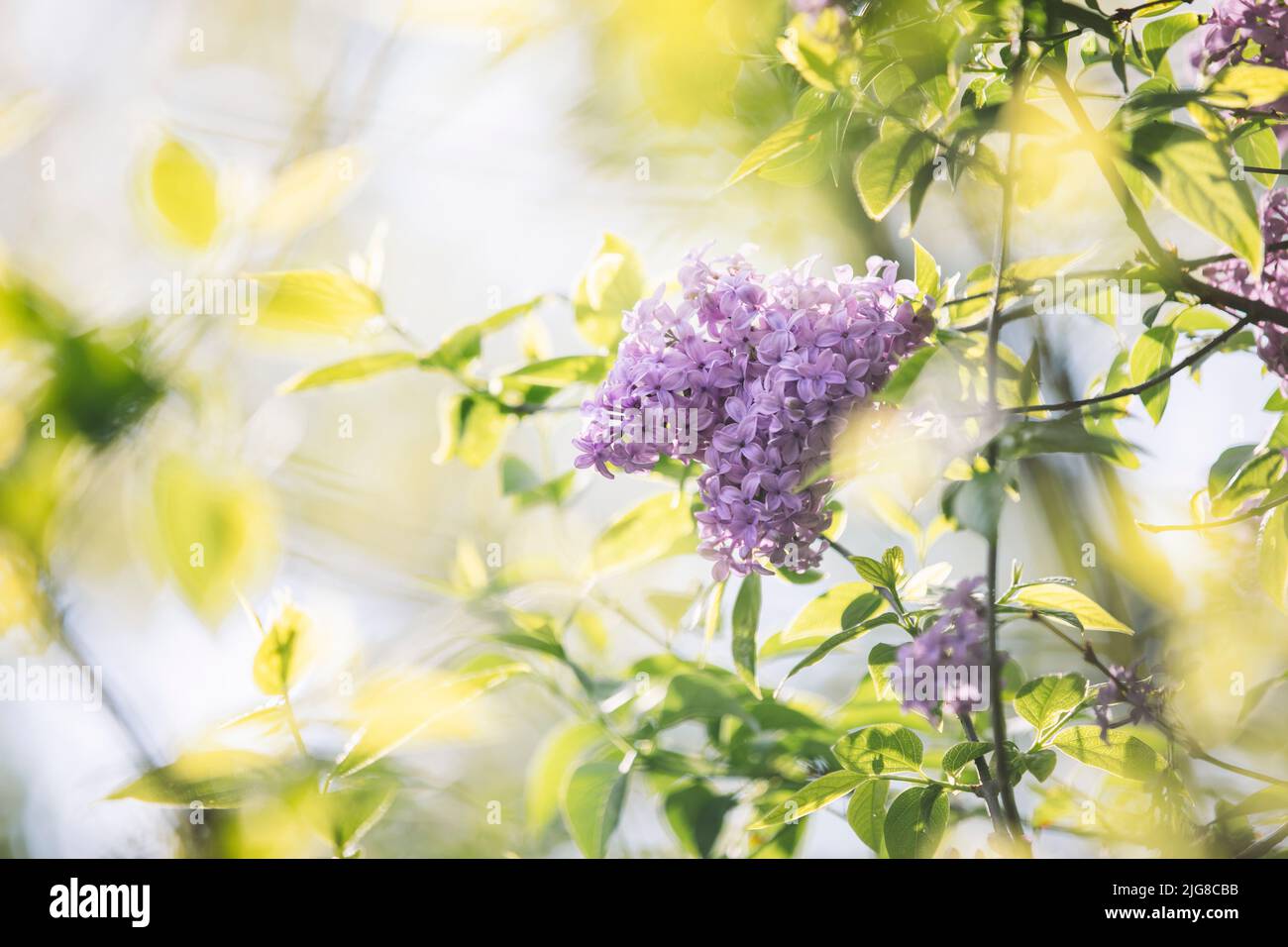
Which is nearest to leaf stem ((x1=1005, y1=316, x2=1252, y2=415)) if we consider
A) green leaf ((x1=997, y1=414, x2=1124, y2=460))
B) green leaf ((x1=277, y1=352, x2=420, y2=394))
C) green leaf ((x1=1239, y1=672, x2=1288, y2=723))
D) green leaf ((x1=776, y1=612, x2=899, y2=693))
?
green leaf ((x1=997, y1=414, x2=1124, y2=460))

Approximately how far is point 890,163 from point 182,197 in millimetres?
294

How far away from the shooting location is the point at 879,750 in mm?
476

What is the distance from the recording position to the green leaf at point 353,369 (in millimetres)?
554

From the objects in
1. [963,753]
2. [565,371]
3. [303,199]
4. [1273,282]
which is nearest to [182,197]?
[303,199]

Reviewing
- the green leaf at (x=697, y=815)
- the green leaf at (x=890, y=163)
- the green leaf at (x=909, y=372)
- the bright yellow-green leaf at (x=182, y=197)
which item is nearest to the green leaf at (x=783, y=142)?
the green leaf at (x=890, y=163)

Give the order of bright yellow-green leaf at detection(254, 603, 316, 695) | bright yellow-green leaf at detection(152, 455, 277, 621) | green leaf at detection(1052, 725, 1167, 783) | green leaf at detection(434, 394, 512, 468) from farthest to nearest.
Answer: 1. green leaf at detection(434, 394, 512, 468)
2. green leaf at detection(1052, 725, 1167, 783)
3. bright yellow-green leaf at detection(254, 603, 316, 695)
4. bright yellow-green leaf at detection(152, 455, 277, 621)

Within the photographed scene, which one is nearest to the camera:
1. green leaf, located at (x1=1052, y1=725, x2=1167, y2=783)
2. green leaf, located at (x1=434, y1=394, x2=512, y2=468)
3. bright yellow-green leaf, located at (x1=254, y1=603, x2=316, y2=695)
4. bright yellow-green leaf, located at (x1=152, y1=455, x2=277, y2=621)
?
bright yellow-green leaf, located at (x1=152, y1=455, x2=277, y2=621)

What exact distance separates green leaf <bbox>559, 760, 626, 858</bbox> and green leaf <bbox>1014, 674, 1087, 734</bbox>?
201 millimetres

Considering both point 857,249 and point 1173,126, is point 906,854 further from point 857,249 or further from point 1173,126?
point 857,249

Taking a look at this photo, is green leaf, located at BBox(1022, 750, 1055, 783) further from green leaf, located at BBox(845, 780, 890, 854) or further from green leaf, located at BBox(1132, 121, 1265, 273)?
green leaf, located at BBox(1132, 121, 1265, 273)

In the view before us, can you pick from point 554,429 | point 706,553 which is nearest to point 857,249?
point 554,429

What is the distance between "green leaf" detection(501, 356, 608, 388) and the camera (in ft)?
1.86

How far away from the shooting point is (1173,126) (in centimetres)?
39
